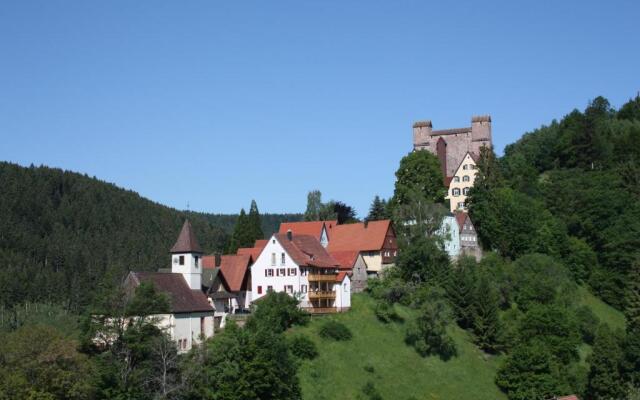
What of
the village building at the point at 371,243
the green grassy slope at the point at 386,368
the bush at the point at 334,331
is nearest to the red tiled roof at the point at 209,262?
the green grassy slope at the point at 386,368

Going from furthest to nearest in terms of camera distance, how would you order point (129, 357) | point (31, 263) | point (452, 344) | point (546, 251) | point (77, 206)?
1. point (77, 206)
2. point (31, 263)
3. point (546, 251)
4. point (452, 344)
5. point (129, 357)

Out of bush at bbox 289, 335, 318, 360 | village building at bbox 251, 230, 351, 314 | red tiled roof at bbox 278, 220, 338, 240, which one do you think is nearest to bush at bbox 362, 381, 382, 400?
bush at bbox 289, 335, 318, 360

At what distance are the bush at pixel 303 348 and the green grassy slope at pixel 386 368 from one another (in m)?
0.61

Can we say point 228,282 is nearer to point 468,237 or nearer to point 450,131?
point 468,237

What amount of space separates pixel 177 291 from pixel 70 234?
116564mm

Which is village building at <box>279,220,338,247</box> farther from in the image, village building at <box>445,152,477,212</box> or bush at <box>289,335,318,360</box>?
bush at <box>289,335,318,360</box>

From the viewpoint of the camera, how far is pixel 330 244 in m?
81.1

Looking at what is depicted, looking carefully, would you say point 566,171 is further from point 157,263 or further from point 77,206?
point 77,206

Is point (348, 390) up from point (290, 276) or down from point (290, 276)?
down

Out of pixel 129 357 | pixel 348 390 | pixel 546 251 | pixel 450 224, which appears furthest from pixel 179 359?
pixel 546 251

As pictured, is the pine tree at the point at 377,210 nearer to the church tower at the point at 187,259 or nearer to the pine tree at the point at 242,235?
the pine tree at the point at 242,235

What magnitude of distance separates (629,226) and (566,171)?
17622 mm

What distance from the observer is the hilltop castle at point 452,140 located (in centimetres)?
10488

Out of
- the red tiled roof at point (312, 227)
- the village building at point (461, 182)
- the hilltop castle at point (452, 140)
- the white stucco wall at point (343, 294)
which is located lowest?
the white stucco wall at point (343, 294)
